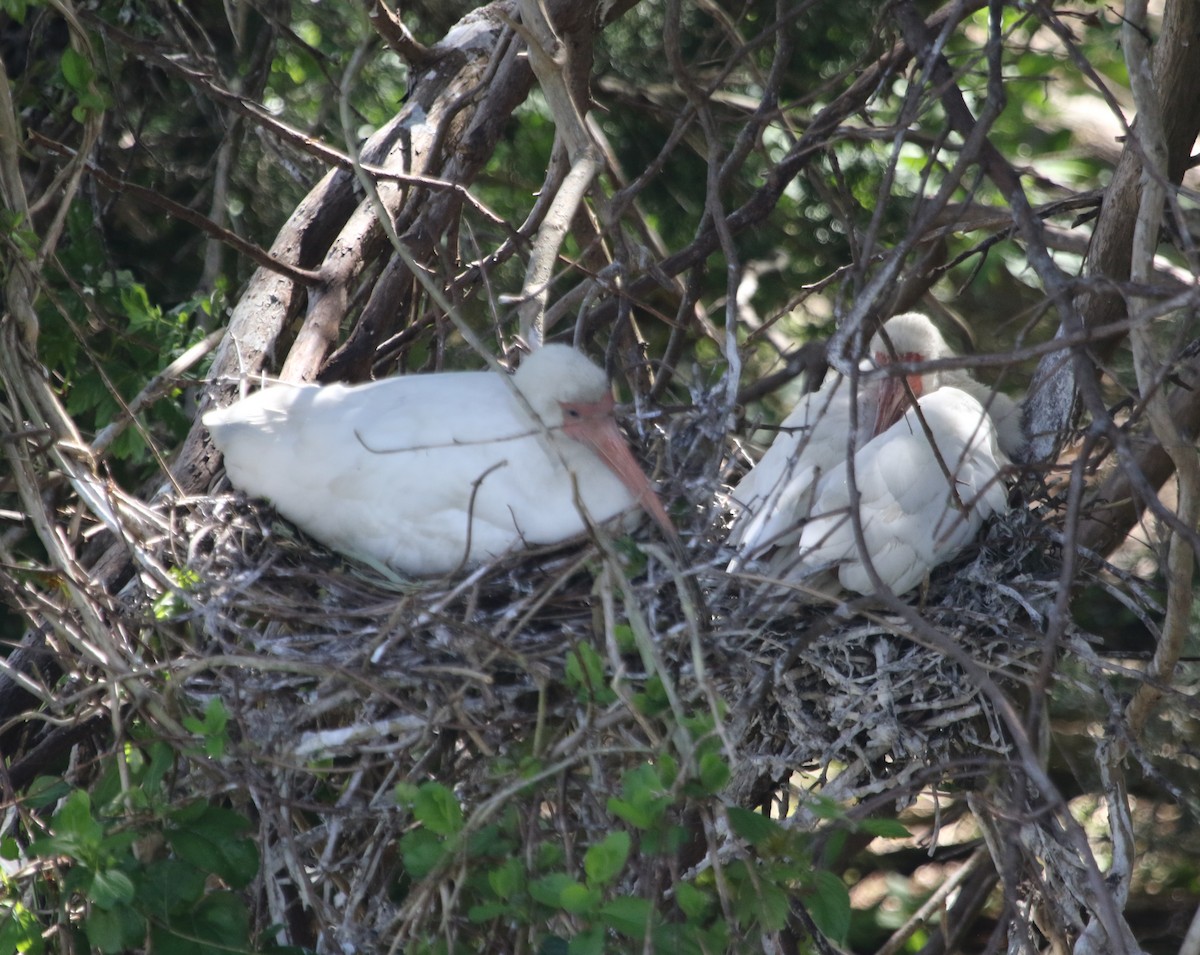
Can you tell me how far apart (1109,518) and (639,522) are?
4.47ft

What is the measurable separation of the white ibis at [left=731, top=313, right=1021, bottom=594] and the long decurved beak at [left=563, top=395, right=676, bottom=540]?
0.96 feet

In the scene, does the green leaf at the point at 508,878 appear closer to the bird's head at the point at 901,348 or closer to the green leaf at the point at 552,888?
the green leaf at the point at 552,888

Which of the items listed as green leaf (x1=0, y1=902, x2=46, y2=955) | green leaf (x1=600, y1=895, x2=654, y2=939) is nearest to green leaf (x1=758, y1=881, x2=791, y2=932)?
green leaf (x1=600, y1=895, x2=654, y2=939)

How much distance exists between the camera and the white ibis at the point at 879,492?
10.3ft

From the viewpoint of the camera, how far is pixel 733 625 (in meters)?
2.83

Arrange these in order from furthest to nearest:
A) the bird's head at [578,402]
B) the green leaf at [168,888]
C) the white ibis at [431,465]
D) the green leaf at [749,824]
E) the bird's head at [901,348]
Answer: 1. the bird's head at [901,348]
2. the bird's head at [578,402]
3. the white ibis at [431,465]
4. the green leaf at [168,888]
5. the green leaf at [749,824]

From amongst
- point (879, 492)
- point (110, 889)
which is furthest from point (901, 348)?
point (110, 889)

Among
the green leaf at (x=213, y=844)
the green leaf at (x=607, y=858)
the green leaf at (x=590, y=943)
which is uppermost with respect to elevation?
the green leaf at (x=607, y=858)

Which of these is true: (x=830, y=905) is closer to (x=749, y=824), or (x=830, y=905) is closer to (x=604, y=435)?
(x=749, y=824)

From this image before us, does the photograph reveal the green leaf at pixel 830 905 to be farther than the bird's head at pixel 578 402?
No

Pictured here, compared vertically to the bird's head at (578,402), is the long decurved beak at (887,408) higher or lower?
lower

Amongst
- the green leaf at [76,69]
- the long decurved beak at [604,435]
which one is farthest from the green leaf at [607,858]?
the green leaf at [76,69]

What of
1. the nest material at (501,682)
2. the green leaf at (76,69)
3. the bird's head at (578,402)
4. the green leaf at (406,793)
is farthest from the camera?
the bird's head at (578,402)

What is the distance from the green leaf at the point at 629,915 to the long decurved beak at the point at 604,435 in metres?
1.48
